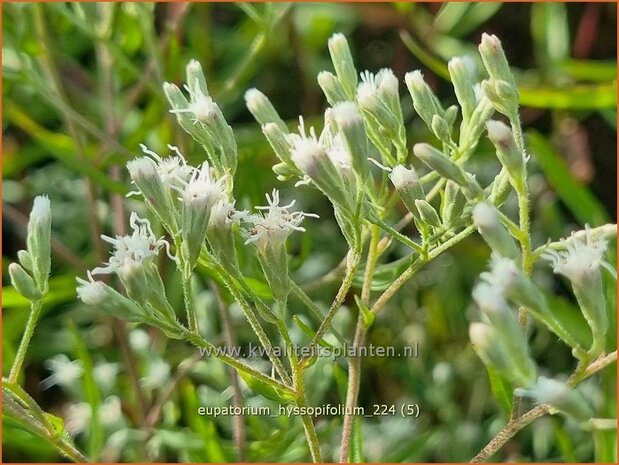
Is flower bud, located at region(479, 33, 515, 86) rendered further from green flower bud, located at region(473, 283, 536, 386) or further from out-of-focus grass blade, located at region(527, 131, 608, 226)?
out-of-focus grass blade, located at region(527, 131, 608, 226)

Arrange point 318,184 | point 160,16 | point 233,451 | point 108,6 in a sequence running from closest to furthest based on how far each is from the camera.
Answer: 1. point 318,184
2. point 233,451
3. point 108,6
4. point 160,16

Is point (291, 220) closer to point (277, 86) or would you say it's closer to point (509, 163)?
point (509, 163)

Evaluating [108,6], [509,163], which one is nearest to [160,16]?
[108,6]

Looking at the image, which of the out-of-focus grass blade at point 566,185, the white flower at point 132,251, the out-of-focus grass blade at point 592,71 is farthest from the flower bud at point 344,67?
the out-of-focus grass blade at point 592,71

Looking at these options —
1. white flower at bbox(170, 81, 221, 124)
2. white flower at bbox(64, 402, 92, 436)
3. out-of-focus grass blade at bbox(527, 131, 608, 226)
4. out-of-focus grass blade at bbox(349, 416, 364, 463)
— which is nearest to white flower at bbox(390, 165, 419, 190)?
white flower at bbox(170, 81, 221, 124)

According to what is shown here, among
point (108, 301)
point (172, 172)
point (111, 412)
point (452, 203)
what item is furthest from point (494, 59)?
point (111, 412)

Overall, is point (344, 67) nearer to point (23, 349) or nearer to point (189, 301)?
point (189, 301)

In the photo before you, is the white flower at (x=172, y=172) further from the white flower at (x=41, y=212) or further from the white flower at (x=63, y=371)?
the white flower at (x=63, y=371)
